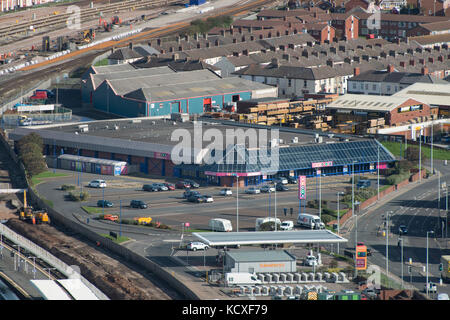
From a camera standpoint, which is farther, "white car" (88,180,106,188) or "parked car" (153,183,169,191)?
"white car" (88,180,106,188)

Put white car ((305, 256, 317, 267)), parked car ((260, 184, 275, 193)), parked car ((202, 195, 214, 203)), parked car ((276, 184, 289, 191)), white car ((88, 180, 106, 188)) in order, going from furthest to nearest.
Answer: white car ((88, 180, 106, 188)) → parked car ((276, 184, 289, 191)) → parked car ((260, 184, 275, 193)) → parked car ((202, 195, 214, 203)) → white car ((305, 256, 317, 267))

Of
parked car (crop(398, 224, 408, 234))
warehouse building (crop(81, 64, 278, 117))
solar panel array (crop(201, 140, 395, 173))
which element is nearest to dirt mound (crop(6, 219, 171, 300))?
solar panel array (crop(201, 140, 395, 173))

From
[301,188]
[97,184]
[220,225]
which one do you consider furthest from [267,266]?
[97,184]

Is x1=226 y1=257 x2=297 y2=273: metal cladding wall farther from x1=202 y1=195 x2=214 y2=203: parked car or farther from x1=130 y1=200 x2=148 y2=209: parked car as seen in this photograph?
x1=202 y1=195 x2=214 y2=203: parked car

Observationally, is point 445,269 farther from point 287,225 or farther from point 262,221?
point 262,221
